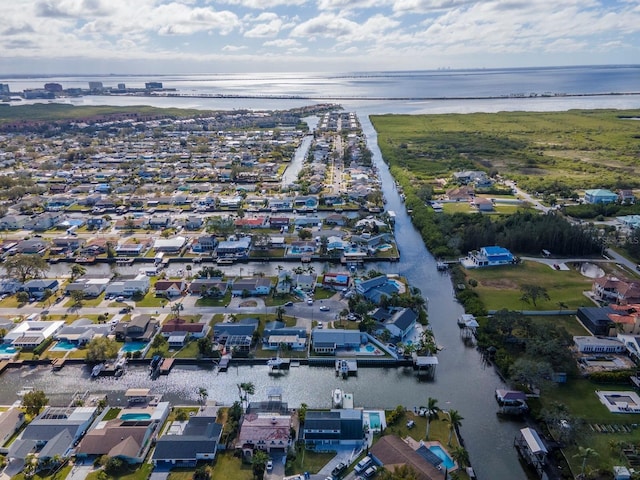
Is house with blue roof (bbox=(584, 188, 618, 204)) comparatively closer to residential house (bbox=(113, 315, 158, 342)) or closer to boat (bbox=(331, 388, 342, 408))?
boat (bbox=(331, 388, 342, 408))

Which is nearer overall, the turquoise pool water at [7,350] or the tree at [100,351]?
the tree at [100,351]

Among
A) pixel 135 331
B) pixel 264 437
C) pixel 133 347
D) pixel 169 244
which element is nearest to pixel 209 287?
pixel 135 331

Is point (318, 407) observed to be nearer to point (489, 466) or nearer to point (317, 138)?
point (489, 466)

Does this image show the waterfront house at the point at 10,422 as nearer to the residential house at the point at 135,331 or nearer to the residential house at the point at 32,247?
the residential house at the point at 135,331

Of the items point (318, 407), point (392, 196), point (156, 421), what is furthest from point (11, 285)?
point (392, 196)

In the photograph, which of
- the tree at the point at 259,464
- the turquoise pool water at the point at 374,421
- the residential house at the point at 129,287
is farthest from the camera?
the residential house at the point at 129,287

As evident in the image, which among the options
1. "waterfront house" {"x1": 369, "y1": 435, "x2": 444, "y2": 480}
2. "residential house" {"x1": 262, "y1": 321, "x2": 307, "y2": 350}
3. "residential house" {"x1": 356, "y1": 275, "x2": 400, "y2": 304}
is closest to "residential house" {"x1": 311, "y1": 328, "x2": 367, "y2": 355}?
"residential house" {"x1": 262, "y1": 321, "x2": 307, "y2": 350}

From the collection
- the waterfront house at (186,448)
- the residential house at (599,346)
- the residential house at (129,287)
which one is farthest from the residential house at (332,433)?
the residential house at (129,287)

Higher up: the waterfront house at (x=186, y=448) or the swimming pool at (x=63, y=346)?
the waterfront house at (x=186, y=448)
